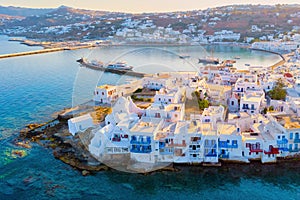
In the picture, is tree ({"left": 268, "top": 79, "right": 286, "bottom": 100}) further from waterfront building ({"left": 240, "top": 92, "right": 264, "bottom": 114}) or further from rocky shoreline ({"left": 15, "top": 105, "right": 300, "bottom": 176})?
rocky shoreline ({"left": 15, "top": 105, "right": 300, "bottom": 176})

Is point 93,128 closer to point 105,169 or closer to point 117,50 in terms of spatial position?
point 105,169

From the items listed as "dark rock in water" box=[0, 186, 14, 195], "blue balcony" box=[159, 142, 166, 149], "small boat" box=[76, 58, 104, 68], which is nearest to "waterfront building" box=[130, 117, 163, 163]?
"blue balcony" box=[159, 142, 166, 149]

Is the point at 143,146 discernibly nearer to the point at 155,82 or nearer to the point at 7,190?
the point at 7,190

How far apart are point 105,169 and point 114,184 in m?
0.86

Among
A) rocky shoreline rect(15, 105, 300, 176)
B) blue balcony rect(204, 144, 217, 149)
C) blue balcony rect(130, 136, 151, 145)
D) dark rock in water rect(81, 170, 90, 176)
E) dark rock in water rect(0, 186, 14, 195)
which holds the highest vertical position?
blue balcony rect(130, 136, 151, 145)

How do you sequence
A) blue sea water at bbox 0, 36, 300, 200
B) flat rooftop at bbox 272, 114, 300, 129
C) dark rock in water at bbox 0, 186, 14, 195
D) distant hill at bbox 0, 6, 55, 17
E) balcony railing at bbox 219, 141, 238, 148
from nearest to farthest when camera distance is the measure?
blue sea water at bbox 0, 36, 300, 200 → dark rock in water at bbox 0, 186, 14, 195 → balcony railing at bbox 219, 141, 238, 148 → flat rooftop at bbox 272, 114, 300, 129 → distant hill at bbox 0, 6, 55, 17

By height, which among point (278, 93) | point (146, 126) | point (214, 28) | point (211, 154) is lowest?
point (211, 154)

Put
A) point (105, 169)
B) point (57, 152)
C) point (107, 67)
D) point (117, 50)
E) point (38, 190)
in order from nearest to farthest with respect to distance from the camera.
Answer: point (38, 190), point (105, 169), point (57, 152), point (107, 67), point (117, 50)

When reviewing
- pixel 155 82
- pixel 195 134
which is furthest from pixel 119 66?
pixel 195 134

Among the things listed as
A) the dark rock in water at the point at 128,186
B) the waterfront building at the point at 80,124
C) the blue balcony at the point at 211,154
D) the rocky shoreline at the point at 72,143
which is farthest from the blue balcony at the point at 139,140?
the waterfront building at the point at 80,124

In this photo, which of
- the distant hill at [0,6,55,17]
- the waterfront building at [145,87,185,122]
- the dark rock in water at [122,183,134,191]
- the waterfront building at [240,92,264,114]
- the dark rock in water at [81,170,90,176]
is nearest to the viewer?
the dark rock in water at [122,183,134,191]

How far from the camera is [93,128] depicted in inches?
502

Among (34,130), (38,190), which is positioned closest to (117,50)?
(34,130)

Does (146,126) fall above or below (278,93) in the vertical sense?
below
